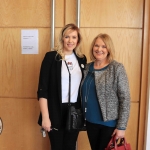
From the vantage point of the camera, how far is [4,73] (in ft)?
7.00

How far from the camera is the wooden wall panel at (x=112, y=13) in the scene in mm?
1950

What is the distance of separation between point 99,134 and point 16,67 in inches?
46.5

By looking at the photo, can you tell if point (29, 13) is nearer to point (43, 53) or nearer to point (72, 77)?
point (43, 53)

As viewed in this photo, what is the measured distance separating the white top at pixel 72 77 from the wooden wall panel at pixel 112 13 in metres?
0.59

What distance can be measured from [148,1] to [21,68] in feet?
4.87


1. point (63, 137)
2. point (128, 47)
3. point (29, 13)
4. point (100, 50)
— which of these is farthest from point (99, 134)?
point (29, 13)

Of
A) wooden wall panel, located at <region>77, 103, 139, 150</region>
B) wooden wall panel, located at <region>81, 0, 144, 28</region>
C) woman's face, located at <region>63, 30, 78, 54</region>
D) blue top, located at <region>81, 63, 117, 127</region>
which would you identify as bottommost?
wooden wall panel, located at <region>77, 103, 139, 150</region>

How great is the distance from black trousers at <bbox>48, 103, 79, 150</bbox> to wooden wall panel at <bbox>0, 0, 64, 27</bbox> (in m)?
0.98

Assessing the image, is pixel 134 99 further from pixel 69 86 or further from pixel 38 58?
pixel 38 58

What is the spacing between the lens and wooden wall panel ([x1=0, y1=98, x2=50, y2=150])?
2.16m

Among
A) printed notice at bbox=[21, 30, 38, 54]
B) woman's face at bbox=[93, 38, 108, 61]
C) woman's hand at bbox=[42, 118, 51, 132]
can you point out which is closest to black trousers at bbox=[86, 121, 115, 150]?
woman's hand at bbox=[42, 118, 51, 132]

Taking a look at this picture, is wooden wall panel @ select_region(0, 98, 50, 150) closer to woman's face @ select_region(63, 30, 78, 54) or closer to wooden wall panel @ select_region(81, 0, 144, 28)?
woman's face @ select_region(63, 30, 78, 54)

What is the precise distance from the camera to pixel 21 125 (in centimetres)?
218

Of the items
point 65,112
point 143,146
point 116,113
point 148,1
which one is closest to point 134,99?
point 143,146
